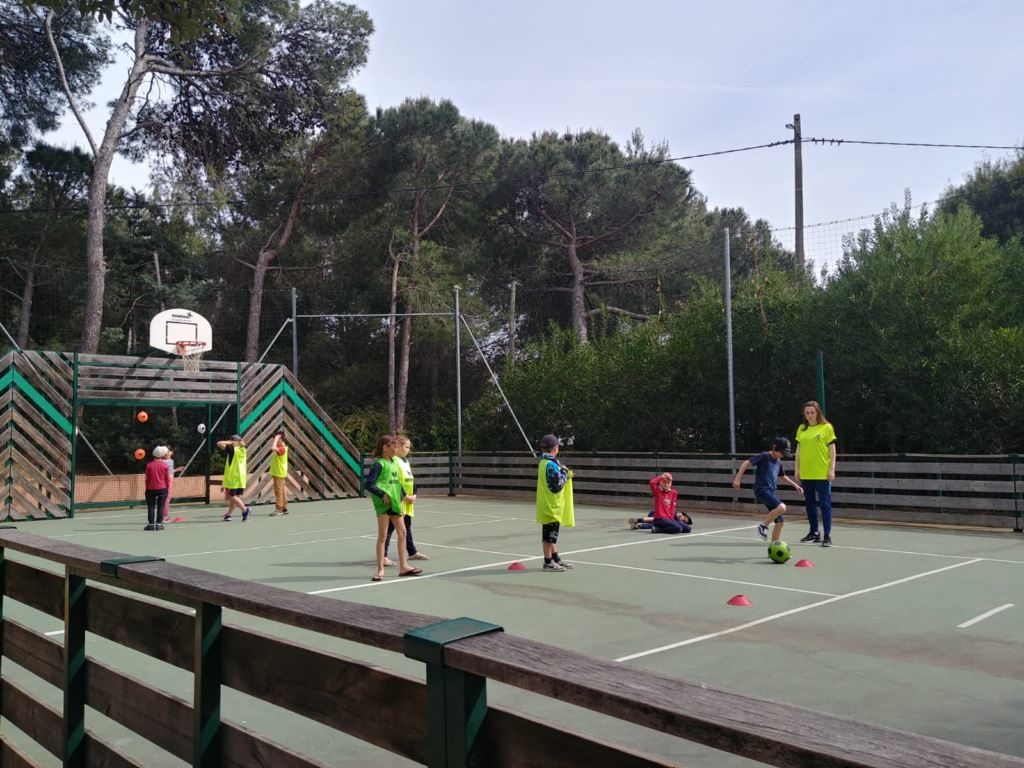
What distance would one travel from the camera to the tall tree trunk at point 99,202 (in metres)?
25.1

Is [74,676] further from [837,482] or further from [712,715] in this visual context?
[837,482]

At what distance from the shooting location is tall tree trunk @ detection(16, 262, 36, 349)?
3331cm

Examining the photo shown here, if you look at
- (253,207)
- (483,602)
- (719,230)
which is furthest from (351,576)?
→ (719,230)

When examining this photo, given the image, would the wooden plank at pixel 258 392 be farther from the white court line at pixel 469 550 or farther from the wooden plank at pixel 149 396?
the white court line at pixel 469 550

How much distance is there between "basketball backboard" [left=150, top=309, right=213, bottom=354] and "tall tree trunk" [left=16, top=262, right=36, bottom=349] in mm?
14885

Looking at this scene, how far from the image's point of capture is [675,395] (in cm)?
2072

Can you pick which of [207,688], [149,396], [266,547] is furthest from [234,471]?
[207,688]

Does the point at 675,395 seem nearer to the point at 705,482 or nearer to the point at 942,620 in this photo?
the point at 705,482

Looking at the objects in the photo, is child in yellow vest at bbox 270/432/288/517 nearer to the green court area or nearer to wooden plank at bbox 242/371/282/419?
wooden plank at bbox 242/371/282/419

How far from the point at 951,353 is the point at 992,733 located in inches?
499

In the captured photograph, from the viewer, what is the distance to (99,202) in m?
25.4

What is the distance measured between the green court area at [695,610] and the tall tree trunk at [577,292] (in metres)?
17.9

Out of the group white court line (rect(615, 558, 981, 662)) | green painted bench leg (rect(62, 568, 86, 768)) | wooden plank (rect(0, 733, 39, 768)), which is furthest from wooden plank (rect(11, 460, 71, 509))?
green painted bench leg (rect(62, 568, 86, 768))

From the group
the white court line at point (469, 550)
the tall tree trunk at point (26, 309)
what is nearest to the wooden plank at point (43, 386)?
the white court line at point (469, 550)
